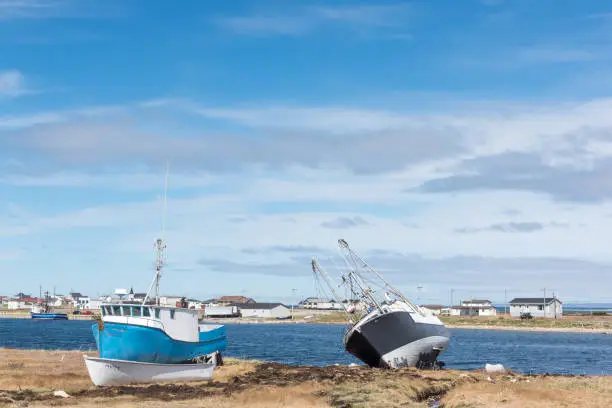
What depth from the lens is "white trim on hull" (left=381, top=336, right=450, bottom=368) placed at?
208 feet

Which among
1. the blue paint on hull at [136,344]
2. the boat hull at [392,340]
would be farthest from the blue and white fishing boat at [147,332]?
the boat hull at [392,340]

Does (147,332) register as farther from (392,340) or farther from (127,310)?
(392,340)

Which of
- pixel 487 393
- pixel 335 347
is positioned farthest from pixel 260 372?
pixel 335 347

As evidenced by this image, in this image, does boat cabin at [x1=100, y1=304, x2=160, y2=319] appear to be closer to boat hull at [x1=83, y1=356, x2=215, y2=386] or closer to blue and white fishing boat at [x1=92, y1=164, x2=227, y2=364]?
blue and white fishing boat at [x1=92, y1=164, x2=227, y2=364]

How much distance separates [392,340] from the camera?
6341 cm

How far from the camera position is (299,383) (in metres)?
47.8

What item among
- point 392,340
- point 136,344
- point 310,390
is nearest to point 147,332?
point 136,344

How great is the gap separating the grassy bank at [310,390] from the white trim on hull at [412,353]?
5.64 m

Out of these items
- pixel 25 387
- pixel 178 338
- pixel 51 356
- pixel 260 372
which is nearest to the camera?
pixel 25 387

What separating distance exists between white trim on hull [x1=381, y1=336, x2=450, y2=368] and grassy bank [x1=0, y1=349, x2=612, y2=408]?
18.5 ft

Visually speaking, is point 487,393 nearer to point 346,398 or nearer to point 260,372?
point 346,398

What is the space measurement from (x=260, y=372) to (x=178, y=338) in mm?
7178

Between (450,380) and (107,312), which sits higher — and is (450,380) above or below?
below

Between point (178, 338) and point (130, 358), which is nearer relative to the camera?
point (130, 358)
